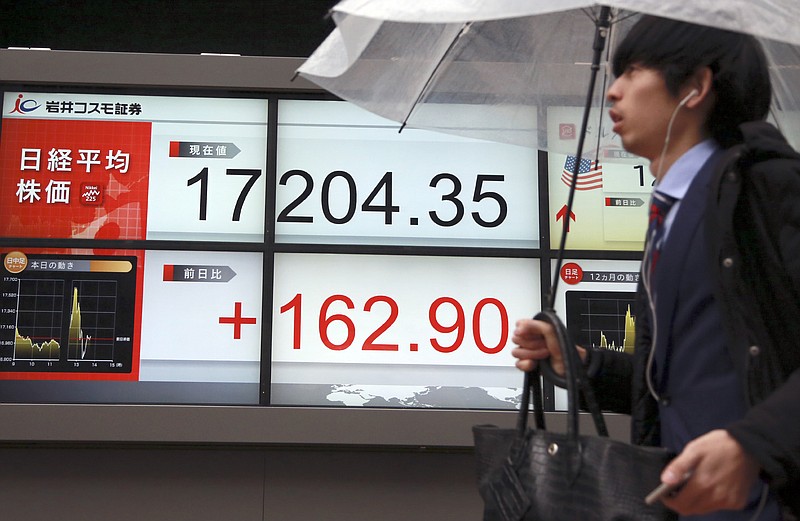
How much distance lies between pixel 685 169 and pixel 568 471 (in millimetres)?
515

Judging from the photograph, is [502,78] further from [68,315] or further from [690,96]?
[68,315]

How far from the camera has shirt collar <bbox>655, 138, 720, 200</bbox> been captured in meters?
1.33

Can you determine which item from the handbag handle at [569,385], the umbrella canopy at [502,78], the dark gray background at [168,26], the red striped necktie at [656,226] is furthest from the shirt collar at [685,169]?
the dark gray background at [168,26]

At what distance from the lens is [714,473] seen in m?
1.02

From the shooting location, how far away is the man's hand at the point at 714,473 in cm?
102

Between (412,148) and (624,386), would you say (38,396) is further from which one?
(624,386)

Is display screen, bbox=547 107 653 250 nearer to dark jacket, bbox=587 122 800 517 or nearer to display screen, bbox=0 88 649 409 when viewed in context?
display screen, bbox=0 88 649 409

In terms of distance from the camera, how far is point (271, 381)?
3834mm

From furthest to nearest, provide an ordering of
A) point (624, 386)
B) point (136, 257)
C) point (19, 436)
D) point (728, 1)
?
point (136, 257) → point (19, 436) → point (624, 386) → point (728, 1)

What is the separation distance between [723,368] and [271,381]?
2.86 metres

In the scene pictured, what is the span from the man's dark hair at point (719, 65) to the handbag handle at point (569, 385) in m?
0.40

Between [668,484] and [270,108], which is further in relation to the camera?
[270,108]

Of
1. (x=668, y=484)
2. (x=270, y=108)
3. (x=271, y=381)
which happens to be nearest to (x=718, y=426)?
(x=668, y=484)

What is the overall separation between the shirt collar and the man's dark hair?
0.08 feet
